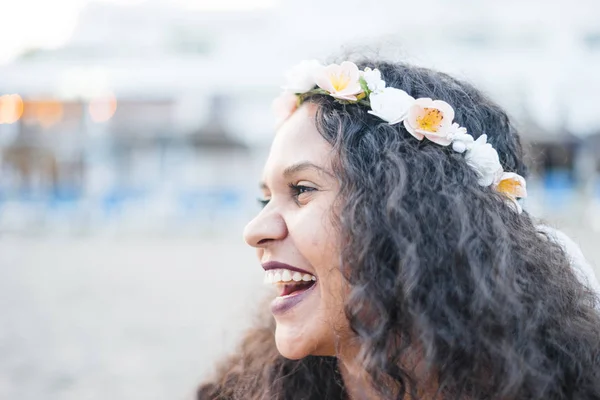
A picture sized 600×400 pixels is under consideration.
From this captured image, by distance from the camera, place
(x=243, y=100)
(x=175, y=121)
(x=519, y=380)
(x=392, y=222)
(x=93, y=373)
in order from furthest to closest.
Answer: (x=175, y=121), (x=243, y=100), (x=93, y=373), (x=392, y=222), (x=519, y=380)

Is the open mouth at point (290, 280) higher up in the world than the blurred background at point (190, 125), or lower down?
lower down

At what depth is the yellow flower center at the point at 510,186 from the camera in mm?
1690

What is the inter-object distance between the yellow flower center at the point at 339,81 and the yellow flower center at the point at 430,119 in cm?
24

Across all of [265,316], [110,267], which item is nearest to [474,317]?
[265,316]

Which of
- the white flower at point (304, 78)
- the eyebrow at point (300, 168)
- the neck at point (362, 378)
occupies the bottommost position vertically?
the neck at point (362, 378)

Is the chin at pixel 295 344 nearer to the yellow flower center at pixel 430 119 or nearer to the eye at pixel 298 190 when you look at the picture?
the eye at pixel 298 190

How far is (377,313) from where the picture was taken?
1.52m

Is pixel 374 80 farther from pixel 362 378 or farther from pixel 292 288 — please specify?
pixel 362 378

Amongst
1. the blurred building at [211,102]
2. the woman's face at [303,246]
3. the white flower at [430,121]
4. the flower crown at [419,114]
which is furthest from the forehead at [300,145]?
the blurred building at [211,102]

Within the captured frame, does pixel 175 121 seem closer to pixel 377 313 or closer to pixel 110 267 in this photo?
pixel 110 267

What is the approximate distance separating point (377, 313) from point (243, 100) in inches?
890

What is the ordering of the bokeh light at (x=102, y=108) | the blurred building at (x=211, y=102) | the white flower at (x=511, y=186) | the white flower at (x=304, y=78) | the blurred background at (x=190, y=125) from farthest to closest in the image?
the bokeh light at (x=102, y=108) → the blurred building at (x=211, y=102) → the blurred background at (x=190, y=125) → the white flower at (x=304, y=78) → the white flower at (x=511, y=186)

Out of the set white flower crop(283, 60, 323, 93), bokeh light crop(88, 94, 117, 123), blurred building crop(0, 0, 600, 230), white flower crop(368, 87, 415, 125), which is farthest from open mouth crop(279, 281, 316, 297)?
bokeh light crop(88, 94, 117, 123)

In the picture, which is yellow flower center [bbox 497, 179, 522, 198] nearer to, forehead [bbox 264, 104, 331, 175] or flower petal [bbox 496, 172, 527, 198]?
flower petal [bbox 496, 172, 527, 198]
